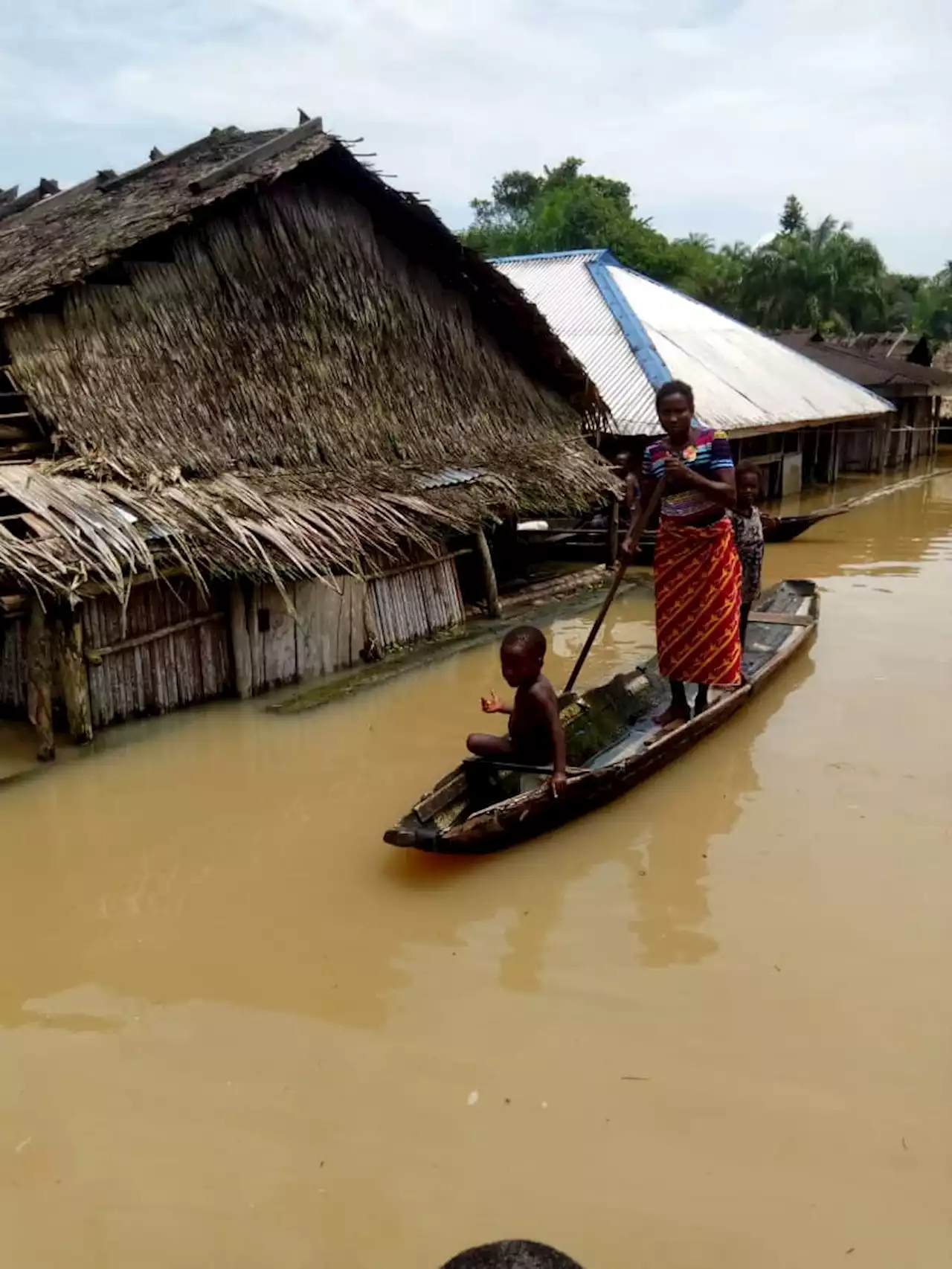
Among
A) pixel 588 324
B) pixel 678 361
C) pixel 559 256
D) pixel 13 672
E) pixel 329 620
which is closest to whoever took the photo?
pixel 13 672

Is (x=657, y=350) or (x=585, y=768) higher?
(x=657, y=350)

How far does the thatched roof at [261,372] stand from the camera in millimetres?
6988

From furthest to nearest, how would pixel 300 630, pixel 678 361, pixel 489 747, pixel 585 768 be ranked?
pixel 678 361, pixel 300 630, pixel 585 768, pixel 489 747

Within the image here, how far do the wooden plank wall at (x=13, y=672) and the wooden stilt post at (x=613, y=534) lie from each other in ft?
23.2

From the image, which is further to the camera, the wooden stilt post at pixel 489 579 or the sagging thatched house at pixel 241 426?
the wooden stilt post at pixel 489 579

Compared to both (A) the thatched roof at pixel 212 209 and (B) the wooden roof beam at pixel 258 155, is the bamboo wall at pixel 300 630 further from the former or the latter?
(B) the wooden roof beam at pixel 258 155

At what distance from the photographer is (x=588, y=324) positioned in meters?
14.9

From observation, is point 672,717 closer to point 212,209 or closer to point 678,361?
point 212,209

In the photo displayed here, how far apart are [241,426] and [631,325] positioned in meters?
8.01

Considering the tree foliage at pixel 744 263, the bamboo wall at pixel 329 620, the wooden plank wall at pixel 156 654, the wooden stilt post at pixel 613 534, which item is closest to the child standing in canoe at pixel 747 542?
the bamboo wall at pixel 329 620

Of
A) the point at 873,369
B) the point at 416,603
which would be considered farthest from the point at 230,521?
the point at 873,369

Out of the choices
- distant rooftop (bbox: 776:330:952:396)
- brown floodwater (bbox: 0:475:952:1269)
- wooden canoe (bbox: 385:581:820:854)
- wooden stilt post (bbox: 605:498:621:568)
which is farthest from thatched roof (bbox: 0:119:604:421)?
distant rooftop (bbox: 776:330:952:396)

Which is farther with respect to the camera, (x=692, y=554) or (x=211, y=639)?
(x=211, y=639)

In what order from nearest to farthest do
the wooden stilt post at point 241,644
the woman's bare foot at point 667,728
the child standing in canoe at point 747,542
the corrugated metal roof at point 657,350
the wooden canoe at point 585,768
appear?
the wooden canoe at point 585,768
the woman's bare foot at point 667,728
the child standing in canoe at point 747,542
the wooden stilt post at point 241,644
the corrugated metal roof at point 657,350
